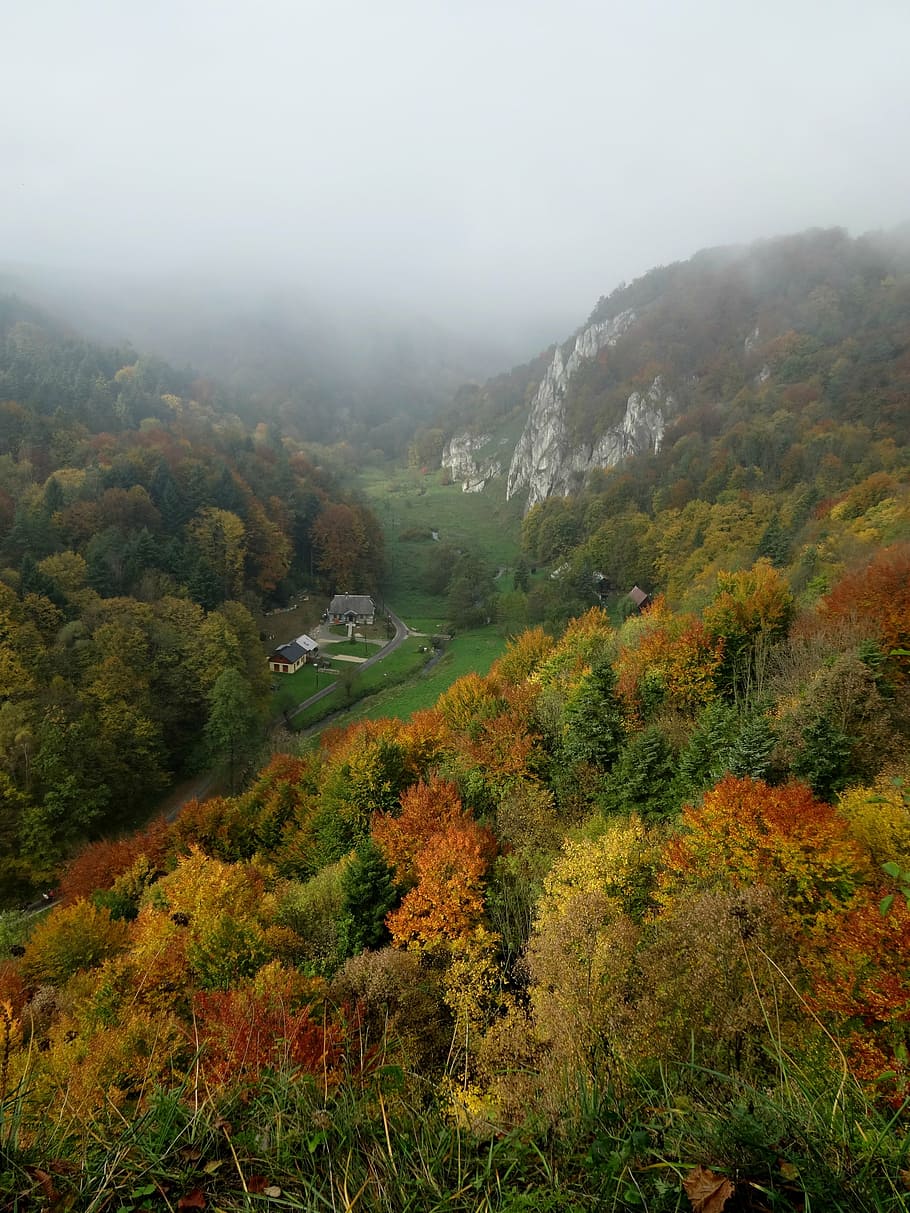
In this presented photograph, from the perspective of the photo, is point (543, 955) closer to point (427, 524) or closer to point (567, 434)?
point (427, 524)

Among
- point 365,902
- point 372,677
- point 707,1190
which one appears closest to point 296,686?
point 372,677

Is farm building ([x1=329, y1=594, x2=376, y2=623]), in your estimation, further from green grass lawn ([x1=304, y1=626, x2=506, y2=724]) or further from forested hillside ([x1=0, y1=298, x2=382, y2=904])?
green grass lawn ([x1=304, y1=626, x2=506, y2=724])

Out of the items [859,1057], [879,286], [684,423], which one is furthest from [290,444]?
[859,1057]

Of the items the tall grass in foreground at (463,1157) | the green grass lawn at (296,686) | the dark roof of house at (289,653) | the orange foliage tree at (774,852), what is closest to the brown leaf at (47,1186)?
the tall grass in foreground at (463,1157)

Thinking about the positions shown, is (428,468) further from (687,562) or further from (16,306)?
(687,562)

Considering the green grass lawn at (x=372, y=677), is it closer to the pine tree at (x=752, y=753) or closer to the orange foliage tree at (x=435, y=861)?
the orange foliage tree at (x=435, y=861)

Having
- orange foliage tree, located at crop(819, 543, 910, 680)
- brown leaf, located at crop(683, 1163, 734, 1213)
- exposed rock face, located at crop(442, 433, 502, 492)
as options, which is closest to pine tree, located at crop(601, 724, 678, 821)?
orange foliage tree, located at crop(819, 543, 910, 680)

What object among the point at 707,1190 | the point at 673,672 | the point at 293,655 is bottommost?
the point at 293,655
